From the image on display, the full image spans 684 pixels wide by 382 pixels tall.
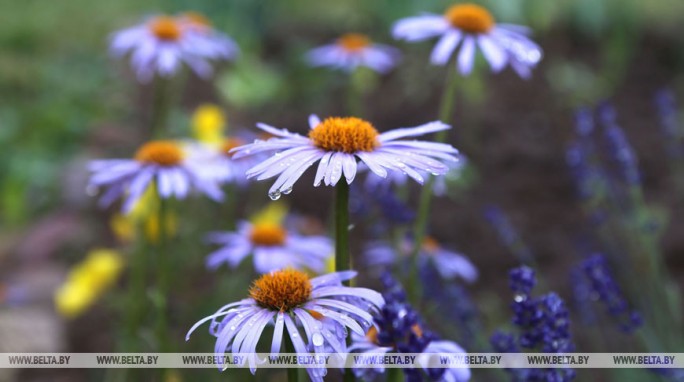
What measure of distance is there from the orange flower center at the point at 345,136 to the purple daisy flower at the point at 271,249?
432 millimetres

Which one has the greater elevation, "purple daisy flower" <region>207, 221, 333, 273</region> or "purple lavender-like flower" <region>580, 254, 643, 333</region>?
"purple daisy flower" <region>207, 221, 333, 273</region>

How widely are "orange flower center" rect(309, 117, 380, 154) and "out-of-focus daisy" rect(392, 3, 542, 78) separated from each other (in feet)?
1.07

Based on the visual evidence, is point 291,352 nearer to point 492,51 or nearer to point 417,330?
point 417,330

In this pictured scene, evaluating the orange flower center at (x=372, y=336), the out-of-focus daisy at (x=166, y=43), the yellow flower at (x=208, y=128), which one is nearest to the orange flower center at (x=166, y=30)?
the out-of-focus daisy at (x=166, y=43)

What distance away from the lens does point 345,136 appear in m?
0.89

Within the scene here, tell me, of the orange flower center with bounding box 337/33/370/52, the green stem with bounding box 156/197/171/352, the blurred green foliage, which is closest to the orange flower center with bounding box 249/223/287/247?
the green stem with bounding box 156/197/171/352

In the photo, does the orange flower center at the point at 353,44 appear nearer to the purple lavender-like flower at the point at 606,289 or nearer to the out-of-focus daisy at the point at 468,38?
the out-of-focus daisy at the point at 468,38

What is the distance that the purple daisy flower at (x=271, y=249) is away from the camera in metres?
1.33

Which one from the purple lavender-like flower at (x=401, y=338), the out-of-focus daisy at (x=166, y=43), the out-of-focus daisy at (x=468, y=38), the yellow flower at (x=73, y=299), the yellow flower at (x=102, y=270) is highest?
the out-of-focus daisy at (x=166, y=43)

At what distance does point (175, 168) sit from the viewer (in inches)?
52.7

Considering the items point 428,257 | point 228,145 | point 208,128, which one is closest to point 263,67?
point 208,128

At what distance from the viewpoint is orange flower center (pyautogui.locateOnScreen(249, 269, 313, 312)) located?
0.79m

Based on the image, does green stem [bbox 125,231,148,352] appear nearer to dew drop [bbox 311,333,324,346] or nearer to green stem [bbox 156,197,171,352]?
green stem [bbox 156,197,171,352]

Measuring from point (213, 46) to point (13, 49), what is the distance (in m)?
2.17
